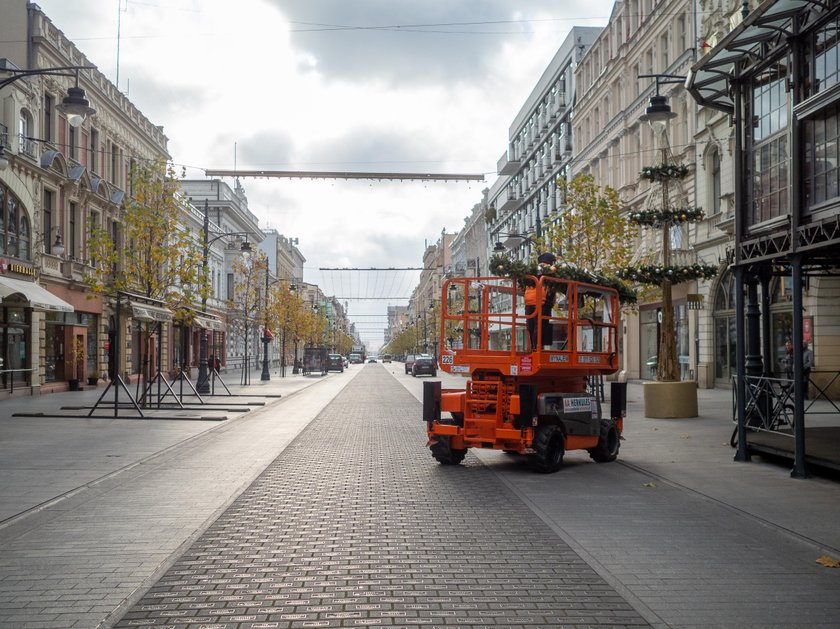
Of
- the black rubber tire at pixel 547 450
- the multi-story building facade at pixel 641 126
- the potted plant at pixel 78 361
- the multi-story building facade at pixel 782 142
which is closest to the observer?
the multi-story building facade at pixel 782 142

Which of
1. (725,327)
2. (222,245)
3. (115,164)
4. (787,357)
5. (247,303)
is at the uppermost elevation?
(115,164)

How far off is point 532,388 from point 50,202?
2609 centimetres

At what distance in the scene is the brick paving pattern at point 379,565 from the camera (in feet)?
17.1

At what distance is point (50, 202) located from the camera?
31766mm

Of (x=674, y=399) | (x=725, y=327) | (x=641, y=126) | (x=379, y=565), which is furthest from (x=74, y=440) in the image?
→ (x=641, y=126)

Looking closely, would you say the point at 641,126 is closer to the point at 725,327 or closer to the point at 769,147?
the point at 725,327

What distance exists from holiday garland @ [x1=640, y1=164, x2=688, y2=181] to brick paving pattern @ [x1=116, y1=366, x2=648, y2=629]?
40.1 ft

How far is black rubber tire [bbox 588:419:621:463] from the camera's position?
41.7 feet

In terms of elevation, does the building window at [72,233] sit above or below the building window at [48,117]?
below

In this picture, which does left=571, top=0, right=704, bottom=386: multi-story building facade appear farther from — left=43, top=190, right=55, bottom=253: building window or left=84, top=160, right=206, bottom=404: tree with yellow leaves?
left=43, top=190, right=55, bottom=253: building window

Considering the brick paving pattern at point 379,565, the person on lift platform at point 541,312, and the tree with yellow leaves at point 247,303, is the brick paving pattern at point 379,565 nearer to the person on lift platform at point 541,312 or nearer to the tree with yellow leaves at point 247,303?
the person on lift platform at point 541,312

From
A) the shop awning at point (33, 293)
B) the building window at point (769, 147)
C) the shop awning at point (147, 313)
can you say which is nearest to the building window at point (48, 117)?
the shop awning at point (33, 293)

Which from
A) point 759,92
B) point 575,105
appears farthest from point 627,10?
point 759,92

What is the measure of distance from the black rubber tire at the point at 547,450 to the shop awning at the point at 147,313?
38.8ft
